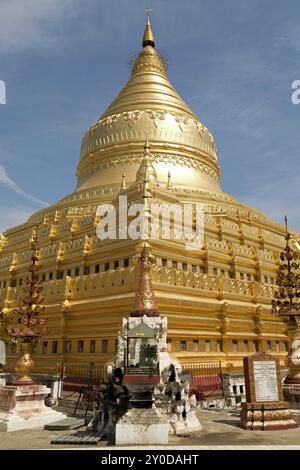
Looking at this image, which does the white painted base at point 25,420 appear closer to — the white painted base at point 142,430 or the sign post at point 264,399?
the white painted base at point 142,430

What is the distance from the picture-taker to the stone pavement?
10266 mm

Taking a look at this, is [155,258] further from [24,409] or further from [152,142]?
[152,142]

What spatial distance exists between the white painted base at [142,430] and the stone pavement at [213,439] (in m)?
0.33

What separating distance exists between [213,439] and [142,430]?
7.18 feet

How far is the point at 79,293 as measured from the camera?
76.6ft

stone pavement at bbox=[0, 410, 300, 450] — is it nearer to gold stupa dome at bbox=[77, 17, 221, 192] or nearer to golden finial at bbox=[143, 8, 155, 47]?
gold stupa dome at bbox=[77, 17, 221, 192]

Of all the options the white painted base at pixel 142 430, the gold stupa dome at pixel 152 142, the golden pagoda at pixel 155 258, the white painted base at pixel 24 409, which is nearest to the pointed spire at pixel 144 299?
the golden pagoda at pixel 155 258

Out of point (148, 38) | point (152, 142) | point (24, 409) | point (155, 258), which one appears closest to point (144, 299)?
point (155, 258)

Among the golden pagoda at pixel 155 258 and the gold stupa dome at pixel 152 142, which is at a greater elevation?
the gold stupa dome at pixel 152 142

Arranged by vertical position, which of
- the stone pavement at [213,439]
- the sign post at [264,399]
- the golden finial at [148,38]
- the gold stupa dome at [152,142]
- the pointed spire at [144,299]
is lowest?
the stone pavement at [213,439]

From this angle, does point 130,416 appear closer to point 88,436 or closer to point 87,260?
point 88,436

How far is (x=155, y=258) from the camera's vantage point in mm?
21828

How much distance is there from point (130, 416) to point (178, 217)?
15972 millimetres

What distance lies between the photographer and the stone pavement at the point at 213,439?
10.3 metres
